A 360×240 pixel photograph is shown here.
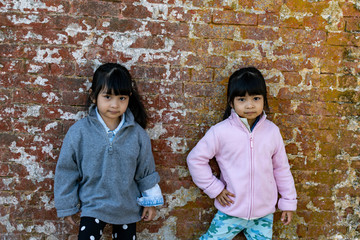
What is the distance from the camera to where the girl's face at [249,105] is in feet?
7.47

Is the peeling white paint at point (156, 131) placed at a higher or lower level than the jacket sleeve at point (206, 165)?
higher

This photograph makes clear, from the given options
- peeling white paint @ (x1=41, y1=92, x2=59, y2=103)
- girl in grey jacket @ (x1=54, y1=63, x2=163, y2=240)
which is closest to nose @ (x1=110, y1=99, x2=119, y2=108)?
girl in grey jacket @ (x1=54, y1=63, x2=163, y2=240)

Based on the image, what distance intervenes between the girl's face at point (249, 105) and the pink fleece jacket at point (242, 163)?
0.20ft

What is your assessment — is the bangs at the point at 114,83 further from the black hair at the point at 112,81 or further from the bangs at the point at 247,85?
the bangs at the point at 247,85

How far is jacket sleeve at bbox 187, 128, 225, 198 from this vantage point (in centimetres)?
236

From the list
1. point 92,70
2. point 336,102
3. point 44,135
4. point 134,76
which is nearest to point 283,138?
point 336,102

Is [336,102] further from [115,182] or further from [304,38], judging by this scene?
[115,182]

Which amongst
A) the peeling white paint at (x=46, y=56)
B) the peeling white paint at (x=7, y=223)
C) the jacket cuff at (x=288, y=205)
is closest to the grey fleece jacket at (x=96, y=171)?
the peeling white paint at (x=46, y=56)

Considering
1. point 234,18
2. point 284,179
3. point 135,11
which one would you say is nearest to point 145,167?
point 284,179

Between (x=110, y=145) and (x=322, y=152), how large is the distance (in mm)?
1742

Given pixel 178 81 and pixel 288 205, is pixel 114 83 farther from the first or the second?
pixel 288 205

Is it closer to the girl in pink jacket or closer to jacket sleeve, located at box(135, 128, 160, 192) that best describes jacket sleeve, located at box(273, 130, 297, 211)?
the girl in pink jacket

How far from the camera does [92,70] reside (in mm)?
2434

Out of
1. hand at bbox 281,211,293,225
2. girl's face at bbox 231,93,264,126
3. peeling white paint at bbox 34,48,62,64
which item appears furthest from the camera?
hand at bbox 281,211,293,225
